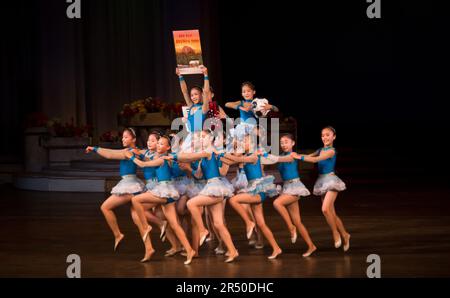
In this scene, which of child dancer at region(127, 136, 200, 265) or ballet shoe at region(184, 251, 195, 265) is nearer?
Answer: ballet shoe at region(184, 251, 195, 265)

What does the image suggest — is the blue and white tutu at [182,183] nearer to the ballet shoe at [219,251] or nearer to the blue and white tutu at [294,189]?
the ballet shoe at [219,251]

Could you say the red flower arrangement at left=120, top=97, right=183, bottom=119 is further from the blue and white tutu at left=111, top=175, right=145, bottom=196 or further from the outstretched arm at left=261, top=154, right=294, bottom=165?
the outstretched arm at left=261, top=154, right=294, bottom=165

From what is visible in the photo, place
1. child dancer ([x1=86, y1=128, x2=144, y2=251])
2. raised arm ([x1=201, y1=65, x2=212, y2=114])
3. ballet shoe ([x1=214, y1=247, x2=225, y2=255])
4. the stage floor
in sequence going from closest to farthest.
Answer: the stage floor < child dancer ([x1=86, y1=128, x2=144, y2=251]) < ballet shoe ([x1=214, y1=247, x2=225, y2=255]) < raised arm ([x1=201, y1=65, x2=212, y2=114])

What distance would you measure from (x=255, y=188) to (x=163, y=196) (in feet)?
2.93

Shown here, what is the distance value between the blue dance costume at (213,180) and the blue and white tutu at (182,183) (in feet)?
1.08

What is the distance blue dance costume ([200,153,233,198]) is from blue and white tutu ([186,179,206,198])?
0.26 metres

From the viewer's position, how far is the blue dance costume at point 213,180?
7711 millimetres

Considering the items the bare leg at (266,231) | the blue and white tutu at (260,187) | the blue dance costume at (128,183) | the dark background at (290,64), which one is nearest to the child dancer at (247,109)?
the blue and white tutu at (260,187)

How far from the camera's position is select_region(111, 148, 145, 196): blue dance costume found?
26.1 ft

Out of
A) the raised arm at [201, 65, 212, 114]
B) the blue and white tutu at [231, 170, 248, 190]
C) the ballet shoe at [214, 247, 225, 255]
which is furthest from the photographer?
the raised arm at [201, 65, 212, 114]

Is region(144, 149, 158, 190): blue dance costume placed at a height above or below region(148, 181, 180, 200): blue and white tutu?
above

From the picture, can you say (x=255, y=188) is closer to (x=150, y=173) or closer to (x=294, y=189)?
(x=294, y=189)

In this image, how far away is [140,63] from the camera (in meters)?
20.1

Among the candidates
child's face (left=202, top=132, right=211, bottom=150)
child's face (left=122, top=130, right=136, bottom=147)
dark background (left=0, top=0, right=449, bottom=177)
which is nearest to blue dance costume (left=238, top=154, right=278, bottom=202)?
child's face (left=202, top=132, right=211, bottom=150)
